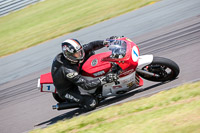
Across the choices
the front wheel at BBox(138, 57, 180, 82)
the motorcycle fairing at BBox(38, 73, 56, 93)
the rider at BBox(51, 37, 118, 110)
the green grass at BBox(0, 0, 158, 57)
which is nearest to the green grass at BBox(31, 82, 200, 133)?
the front wheel at BBox(138, 57, 180, 82)

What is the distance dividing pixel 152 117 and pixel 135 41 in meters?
5.80

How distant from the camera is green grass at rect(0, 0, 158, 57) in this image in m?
14.4

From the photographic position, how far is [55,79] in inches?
248

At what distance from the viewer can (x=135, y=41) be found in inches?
396

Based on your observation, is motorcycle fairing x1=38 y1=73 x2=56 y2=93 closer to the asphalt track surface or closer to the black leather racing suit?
the black leather racing suit

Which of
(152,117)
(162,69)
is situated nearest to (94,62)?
(162,69)

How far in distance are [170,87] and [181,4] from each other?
7.13 m

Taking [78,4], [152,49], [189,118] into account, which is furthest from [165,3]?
[189,118]

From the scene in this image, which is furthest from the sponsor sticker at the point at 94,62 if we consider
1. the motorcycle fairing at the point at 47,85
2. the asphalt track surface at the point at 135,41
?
the motorcycle fairing at the point at 47,85

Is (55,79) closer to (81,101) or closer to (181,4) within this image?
(81,101)

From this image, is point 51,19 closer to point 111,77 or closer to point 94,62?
point 94,62

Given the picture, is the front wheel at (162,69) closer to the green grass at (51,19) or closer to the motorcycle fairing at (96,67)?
the motorcycle fairing at (96,67)

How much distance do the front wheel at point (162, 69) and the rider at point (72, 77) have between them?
781 mm

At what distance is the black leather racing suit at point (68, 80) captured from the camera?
6064 mm
